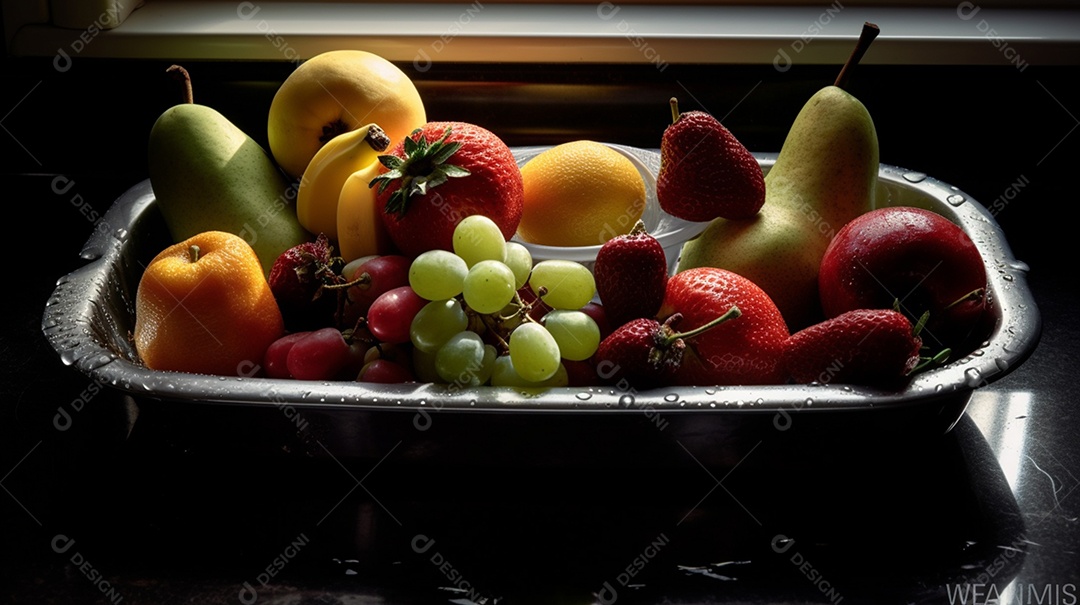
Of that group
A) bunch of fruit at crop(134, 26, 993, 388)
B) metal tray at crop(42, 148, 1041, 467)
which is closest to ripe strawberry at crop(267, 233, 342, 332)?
bunch of fruit at crop(134, 26, 993, 388)

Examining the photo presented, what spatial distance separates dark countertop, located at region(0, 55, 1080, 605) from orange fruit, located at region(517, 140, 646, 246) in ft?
0.79

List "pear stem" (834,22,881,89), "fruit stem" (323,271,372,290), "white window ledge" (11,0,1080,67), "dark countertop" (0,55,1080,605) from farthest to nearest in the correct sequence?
"white window ledge" (11,0,1080,67)
"pear stem" (834,22,881,89)
"fruit stem" (323,271,372,290)
"dark countertop" (0,55,1080,605)

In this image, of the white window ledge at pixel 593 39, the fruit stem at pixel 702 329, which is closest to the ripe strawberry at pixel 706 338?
the fruit stem at pixel 702 329

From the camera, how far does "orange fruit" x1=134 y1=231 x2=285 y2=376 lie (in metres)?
0.74

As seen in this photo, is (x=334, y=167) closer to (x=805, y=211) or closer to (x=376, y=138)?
(x=376, y=138)

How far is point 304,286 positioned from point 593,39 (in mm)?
526

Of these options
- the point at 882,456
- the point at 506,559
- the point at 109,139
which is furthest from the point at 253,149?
the point at 882,456

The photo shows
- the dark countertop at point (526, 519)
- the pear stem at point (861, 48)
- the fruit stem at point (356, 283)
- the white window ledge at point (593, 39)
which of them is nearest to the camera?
the dark countertop at point (526, 519)

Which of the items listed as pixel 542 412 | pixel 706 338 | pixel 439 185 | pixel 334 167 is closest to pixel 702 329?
pixel 706 338

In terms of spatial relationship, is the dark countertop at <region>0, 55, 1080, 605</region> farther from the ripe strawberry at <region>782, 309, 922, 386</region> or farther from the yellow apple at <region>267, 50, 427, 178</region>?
the yellow apple at <region>267, 50, 427, 178</region>

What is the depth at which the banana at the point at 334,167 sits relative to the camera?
84 cm

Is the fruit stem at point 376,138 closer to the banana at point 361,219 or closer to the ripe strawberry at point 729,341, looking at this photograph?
the banana at point 361,219

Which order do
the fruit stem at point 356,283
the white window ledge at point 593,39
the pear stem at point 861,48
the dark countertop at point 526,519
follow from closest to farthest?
1. the dark countertop at point 526,519
2. the fruit stem at point 356,283
3. the pear stem at point 861,48
4. the white window ledge at point 593,39

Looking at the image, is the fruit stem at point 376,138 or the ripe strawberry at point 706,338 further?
the fruit stem at point 376,138
